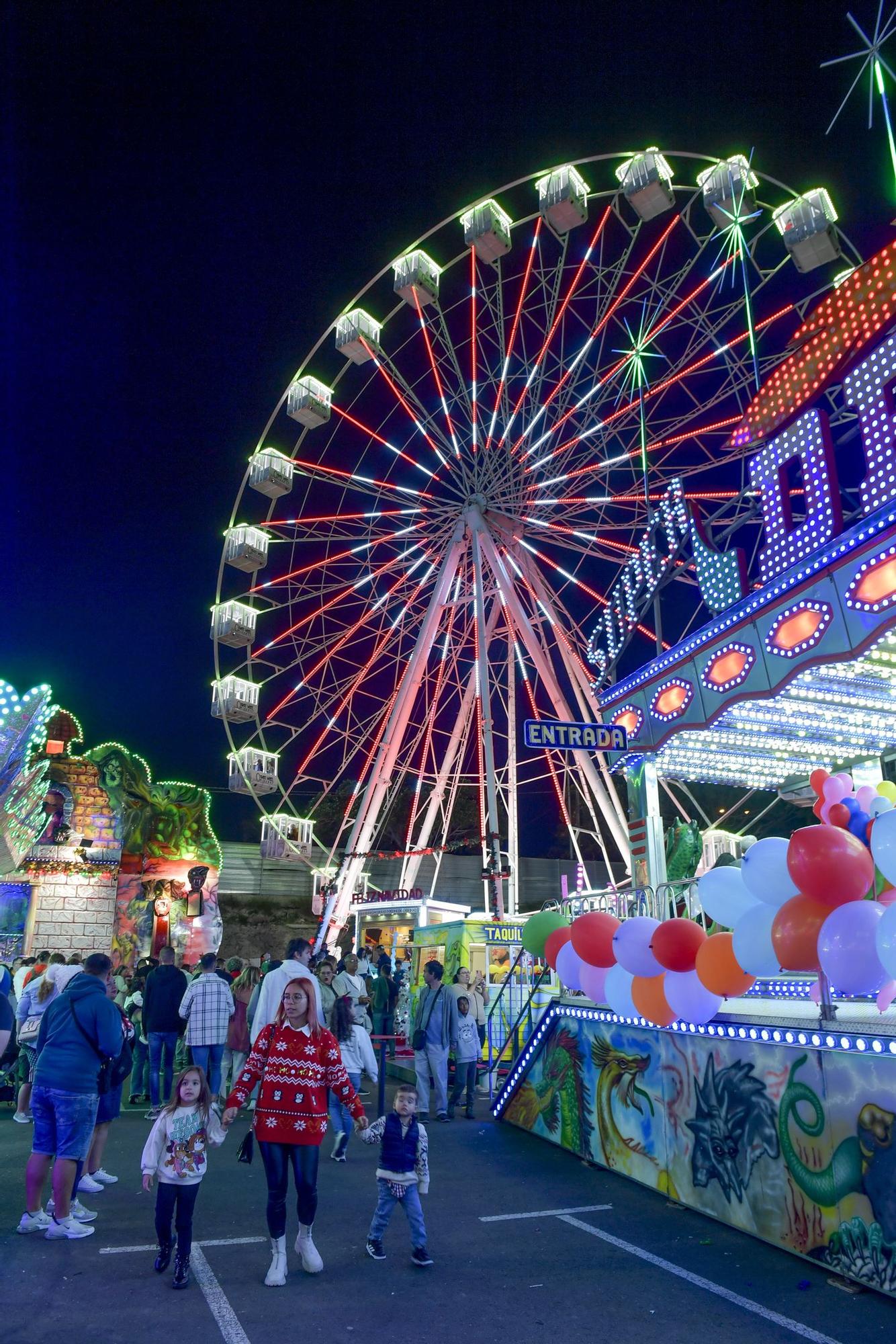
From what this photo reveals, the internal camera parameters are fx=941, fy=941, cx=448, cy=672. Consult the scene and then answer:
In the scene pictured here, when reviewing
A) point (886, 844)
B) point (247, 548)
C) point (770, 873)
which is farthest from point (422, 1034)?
point (247, 548)

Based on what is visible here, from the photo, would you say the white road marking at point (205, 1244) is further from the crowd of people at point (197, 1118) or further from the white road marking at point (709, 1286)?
the white road marking at point (709, 1286)

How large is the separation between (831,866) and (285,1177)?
10.8ft

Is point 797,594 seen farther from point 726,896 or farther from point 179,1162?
point 179,1162

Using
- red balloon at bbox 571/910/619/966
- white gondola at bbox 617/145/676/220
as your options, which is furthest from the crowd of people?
white gondola at bbox 617/145/676/220

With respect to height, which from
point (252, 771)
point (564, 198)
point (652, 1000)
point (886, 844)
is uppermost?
Result: point (564, 198)

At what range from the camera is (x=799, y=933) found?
5.11 m

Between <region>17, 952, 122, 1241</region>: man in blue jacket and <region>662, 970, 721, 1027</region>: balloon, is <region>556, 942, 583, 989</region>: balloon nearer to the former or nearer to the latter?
<region>662, 970, 721, 1027</region>: balloon

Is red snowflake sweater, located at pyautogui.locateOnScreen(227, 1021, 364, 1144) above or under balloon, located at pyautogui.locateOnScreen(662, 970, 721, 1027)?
under

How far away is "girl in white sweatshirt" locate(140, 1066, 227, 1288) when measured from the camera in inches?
185

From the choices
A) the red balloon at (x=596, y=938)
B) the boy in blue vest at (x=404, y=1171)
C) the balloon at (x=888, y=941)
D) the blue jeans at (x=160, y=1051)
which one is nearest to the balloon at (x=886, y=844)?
the balloon at (x=888, y=941)

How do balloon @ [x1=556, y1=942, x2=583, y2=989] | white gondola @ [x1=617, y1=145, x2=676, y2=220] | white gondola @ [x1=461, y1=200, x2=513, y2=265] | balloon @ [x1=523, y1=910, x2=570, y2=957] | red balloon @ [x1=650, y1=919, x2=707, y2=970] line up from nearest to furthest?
red balloon @ [x1=650, y1=919, x2=707, y2=970] < balloon @ [x1=556, y1=942, x2=583, y2=989] < balloon @ [x1=523, y1=910, x2=570, y2=957] < white gondola @ [x1=617, y1=145, x2=676, y2=220] < white gondola @ [x1=461, y1=200, x2=513, y2=265]

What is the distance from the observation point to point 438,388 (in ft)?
62.8

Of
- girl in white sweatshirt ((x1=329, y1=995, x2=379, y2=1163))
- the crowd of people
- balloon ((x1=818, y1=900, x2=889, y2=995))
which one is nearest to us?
balloon ((x1=818, y1=900, x2=889, y2=995))

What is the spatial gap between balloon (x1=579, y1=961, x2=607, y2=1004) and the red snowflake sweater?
2934 mm
